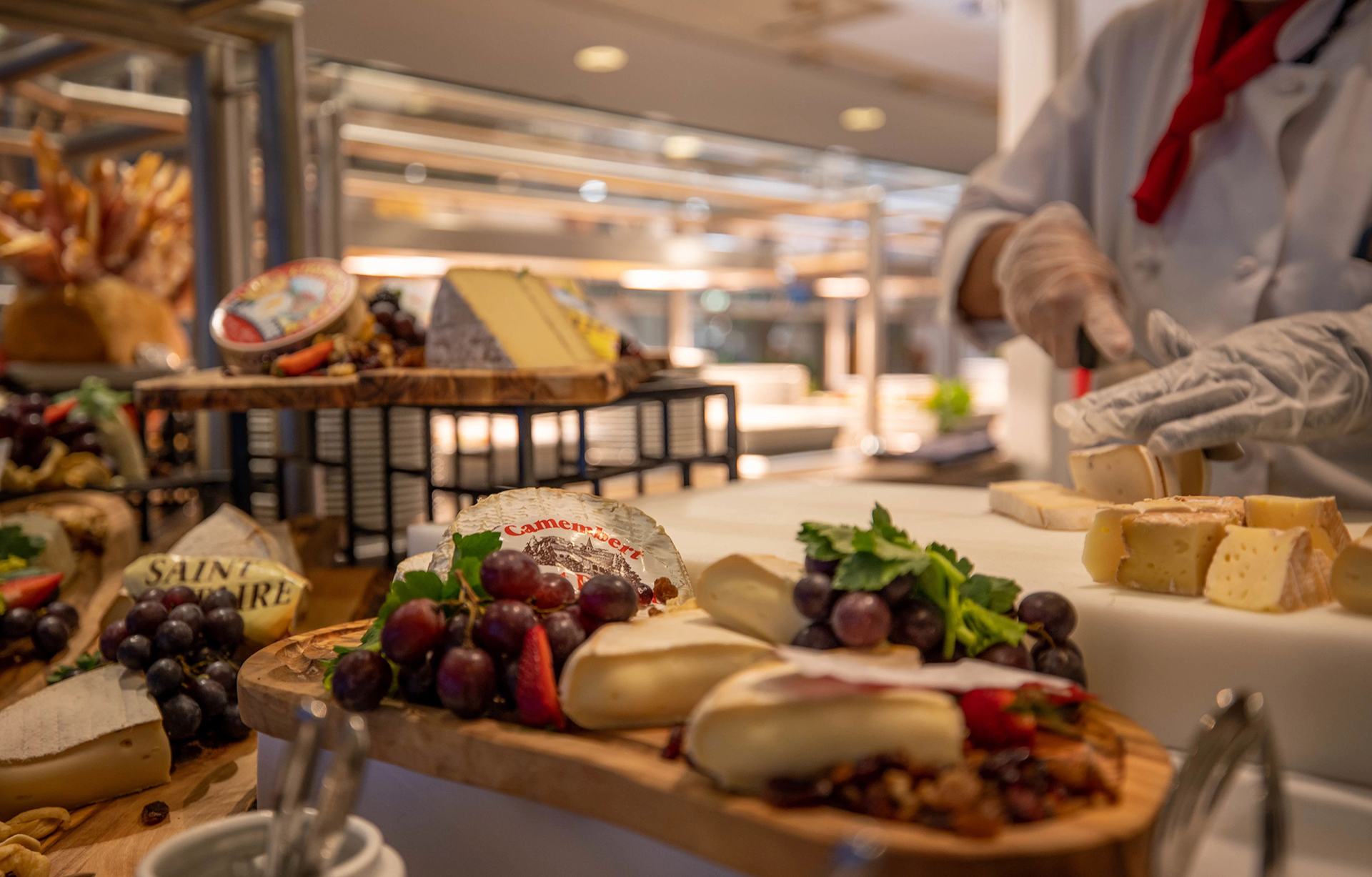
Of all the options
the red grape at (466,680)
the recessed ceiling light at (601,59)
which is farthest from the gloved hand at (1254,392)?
the recessed ceiling light at (601,59)

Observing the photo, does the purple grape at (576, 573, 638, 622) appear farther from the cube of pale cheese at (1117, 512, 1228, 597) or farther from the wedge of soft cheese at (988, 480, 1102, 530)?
the wedge of soft cheese at (988, 480, 1102, 530)

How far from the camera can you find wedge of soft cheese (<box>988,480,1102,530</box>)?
128 centimetres

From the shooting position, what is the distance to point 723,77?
438 centimetres

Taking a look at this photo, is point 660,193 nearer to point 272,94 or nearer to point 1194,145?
point 272,94

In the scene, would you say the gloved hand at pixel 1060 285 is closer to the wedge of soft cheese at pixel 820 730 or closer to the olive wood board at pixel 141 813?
the wedge of soft cheese at pixel 820 730

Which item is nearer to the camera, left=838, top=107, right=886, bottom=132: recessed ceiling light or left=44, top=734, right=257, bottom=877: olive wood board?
left=44, top=734, right=257, bottom=877: olive wood board

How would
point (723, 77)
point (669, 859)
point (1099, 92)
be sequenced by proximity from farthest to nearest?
point (723, 77) < point (1099, 92) < point (669, 859)

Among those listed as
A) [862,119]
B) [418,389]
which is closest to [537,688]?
[418,389]

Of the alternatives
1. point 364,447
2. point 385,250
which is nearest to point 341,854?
point 364,447

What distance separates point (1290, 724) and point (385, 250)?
3488 millimetres

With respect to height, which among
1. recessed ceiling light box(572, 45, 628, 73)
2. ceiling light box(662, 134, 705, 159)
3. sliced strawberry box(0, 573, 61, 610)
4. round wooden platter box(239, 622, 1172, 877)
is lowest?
sliced strawberry box(0, 573, 61, 610)

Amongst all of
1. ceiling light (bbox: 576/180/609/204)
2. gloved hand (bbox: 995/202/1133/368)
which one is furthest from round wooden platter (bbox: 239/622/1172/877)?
ceiling light (bbox: 576/180/609/204)

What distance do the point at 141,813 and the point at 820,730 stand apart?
2.35 feet

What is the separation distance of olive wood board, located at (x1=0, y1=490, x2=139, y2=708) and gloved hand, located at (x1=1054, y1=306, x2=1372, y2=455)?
4.40 feet
